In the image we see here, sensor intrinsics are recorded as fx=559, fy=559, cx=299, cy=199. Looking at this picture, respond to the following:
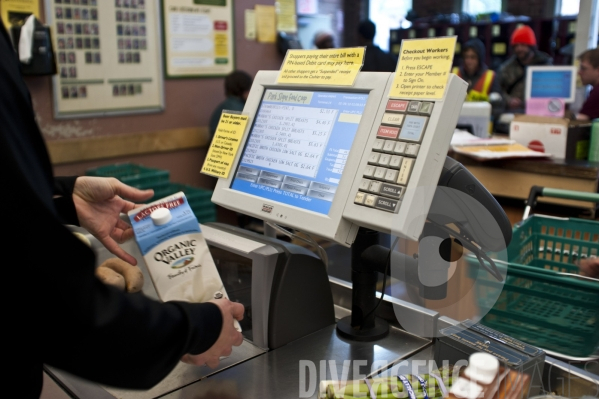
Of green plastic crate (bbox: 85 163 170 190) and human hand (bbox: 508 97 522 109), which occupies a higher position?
human hand (bbox: 508 97 522 109)

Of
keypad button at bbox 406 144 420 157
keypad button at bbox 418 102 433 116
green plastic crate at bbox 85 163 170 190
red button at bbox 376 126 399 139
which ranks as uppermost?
Result: keypad button at bbox 418 102 433 116

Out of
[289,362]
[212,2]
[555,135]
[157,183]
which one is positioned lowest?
[157,183]

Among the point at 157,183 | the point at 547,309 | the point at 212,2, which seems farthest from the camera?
the point at 212,2

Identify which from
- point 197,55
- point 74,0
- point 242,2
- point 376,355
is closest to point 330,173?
point 376,355

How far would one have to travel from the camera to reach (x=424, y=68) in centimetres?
93

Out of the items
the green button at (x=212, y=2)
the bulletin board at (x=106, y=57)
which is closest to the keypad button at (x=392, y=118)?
the bulletin board at (x=106, y=57)

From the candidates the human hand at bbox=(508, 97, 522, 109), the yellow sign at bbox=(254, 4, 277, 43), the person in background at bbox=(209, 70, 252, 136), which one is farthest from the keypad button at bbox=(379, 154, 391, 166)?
the human hand at bbox=(508, 97, 522, 109)

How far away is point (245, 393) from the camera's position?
96 centimetres

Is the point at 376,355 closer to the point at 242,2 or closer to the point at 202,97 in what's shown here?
the point at 202,97

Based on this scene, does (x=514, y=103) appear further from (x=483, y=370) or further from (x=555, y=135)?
(x=483, y=370)

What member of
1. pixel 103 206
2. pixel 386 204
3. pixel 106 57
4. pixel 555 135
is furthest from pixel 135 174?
pixel 386 204

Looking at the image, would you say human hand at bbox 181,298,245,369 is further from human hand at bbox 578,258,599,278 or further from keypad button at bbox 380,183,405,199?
human hand at bbox 578,258,599,278

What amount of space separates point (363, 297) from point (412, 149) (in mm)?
362

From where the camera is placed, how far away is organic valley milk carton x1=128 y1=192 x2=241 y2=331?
96 cm
